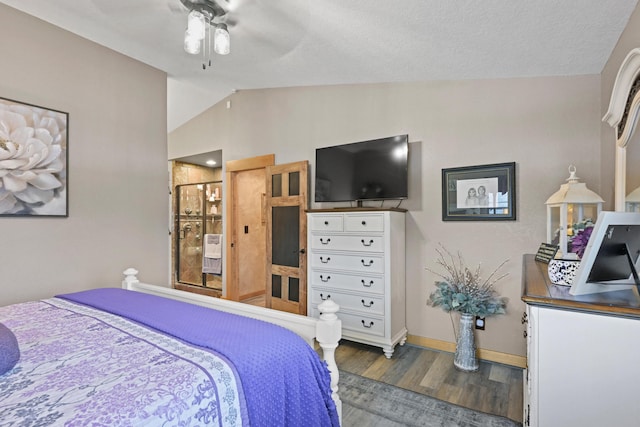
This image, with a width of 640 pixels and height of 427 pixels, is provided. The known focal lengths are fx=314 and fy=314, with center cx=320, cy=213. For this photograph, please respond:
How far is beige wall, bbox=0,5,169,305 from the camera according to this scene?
7.46 ft

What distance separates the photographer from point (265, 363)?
3.46ft

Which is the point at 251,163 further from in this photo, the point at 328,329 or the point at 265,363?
the point at 265,363

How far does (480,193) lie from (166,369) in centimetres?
255

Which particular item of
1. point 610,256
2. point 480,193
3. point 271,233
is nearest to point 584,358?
point 610,256

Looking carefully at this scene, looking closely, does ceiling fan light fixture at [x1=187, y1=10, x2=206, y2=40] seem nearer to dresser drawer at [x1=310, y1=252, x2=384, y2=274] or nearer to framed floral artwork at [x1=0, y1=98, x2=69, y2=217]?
framed floral artwork at [x1=0, y1=98, x2=69, y2=217]

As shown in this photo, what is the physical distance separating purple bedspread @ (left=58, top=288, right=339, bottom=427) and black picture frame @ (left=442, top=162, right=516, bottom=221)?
6.45 feet

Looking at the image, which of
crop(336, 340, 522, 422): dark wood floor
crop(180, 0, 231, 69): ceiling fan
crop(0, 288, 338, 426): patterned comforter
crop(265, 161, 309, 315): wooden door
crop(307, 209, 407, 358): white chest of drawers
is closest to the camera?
crop(0, 288, 338, 426): patterned comforter

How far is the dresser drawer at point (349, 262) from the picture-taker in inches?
107

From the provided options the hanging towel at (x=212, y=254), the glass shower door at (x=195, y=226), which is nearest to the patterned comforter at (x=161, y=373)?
the hanging towel at (x=212, y=254)

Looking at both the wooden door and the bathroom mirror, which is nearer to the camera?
the wooden door

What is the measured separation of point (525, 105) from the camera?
97.1 inches

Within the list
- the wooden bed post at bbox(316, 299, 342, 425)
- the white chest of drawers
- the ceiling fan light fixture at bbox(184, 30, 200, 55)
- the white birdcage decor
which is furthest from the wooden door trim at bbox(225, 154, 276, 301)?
the white birdcage decor

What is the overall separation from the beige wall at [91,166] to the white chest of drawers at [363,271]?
5.36 feet

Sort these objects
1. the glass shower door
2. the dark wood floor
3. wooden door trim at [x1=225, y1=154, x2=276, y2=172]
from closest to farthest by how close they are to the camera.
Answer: the dark wood floor
wooden door trim at [x1=225, y1=154, x2=276, y2=172]
the glass shower door
